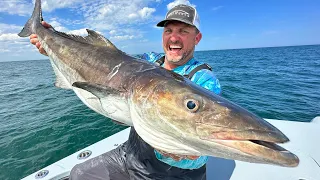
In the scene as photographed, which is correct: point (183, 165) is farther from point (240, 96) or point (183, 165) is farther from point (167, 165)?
point (240, 96)

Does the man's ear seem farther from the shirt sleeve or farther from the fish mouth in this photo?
the fish mouth

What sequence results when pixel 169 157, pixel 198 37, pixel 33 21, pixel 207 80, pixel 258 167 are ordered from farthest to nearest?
pixel 33 21 → pixel 258 167 → pixel 198 37 → pixel 207 80 → pixel 169 157

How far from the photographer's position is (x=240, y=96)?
13.3m

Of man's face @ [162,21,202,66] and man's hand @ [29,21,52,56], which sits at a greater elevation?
man's face @ [162,21,202,66]

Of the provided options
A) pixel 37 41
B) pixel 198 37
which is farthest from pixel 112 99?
pixel 37 41

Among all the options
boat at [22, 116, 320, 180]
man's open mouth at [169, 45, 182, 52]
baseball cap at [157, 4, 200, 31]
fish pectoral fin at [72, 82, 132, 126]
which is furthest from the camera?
boat at [22, 116, 320, 180]

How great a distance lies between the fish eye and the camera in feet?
5.65

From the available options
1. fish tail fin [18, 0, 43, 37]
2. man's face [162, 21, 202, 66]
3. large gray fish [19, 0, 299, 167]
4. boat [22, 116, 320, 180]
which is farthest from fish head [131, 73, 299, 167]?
fish tail fin [18, 0, 43, 37]

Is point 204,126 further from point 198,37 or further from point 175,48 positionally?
point 198,37

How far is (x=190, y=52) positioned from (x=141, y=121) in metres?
1.56

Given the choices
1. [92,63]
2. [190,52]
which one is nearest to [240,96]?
[190,52]

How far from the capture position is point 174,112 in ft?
5.78

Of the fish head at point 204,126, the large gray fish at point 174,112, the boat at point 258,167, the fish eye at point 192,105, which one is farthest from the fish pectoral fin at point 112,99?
the boat at point 258,167

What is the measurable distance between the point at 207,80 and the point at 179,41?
2.70 ft
